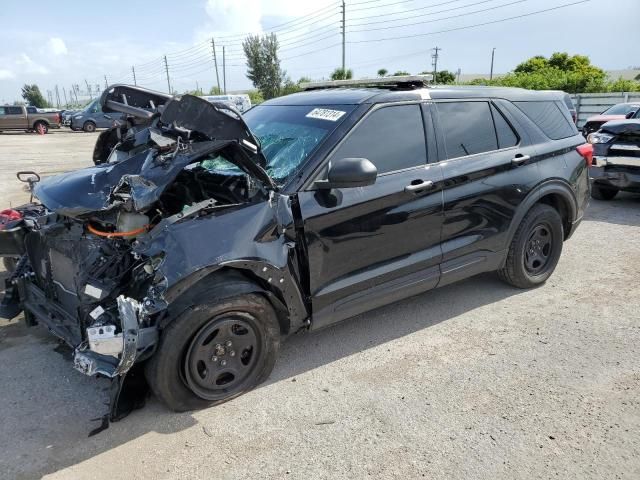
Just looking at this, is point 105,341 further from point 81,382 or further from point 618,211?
point 618,211

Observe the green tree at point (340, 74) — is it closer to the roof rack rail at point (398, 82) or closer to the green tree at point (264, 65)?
the green tree at point (264, 65)

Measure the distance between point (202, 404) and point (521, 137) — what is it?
11.3ft

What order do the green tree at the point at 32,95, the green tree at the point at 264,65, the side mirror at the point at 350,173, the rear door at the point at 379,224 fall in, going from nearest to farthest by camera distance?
the side mirror at the point at 350,173 < the rear door at the point at 379,224 < the green tree at the point at 264,65 < the green tree at the point at 32,95

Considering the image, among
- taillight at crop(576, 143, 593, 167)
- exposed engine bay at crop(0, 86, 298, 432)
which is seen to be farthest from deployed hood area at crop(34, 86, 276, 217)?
taillight at crop(576, 143, 593, 167)

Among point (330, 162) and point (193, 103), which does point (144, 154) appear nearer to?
point (193, 103)

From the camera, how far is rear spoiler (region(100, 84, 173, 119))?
404 cm

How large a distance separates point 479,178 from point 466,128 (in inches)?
16.8

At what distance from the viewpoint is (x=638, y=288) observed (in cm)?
479

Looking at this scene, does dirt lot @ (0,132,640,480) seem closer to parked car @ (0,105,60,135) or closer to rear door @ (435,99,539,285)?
rear door @ (435,99,539,285)

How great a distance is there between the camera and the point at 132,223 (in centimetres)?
294

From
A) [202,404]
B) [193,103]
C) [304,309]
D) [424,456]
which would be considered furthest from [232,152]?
[424,456]

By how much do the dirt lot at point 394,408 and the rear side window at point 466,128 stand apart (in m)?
1.40

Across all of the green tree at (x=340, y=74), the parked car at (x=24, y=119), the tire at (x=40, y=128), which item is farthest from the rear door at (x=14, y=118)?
the green tree at (x=340, y=74)

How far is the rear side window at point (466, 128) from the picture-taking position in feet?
Result: 13.0
